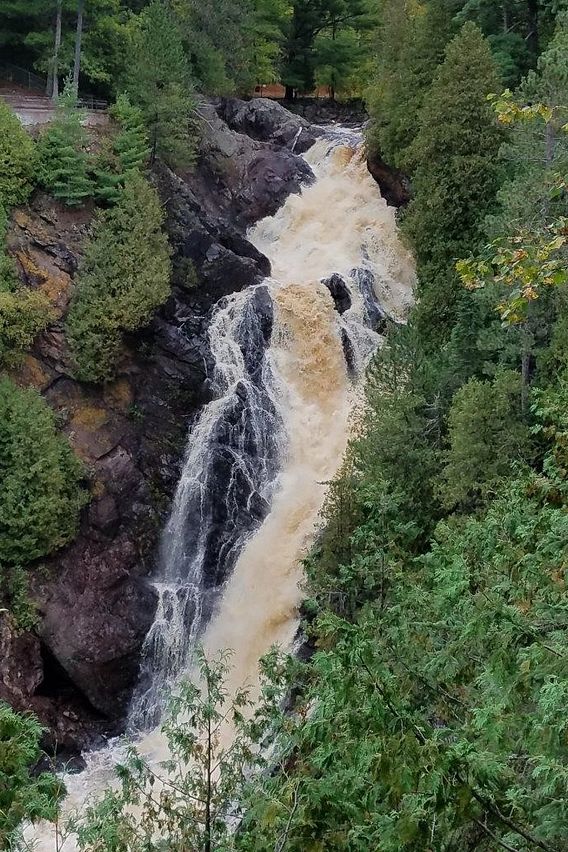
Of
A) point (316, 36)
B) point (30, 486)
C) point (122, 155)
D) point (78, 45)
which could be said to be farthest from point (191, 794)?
point (316, 36)

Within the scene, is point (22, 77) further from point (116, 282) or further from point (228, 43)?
point (116, 282)

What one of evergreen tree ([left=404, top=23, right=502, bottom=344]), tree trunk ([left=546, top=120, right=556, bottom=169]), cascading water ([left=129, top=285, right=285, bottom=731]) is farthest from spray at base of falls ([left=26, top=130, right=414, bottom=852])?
tree trunk ([left=546, top=120, right=556, bottom=169])

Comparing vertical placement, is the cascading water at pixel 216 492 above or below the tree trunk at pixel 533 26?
below

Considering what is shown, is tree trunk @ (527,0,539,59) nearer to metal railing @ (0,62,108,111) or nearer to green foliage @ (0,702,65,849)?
metal railing @ (0,62,108,111)

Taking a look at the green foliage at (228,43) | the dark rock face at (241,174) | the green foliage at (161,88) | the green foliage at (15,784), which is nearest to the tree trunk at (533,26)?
the dark rock face at (241,174)

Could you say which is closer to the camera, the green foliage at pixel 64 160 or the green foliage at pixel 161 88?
the green foliage at pixel 64 160

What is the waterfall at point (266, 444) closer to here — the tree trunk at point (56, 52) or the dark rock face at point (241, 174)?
the dark rock face at point (241, 174)

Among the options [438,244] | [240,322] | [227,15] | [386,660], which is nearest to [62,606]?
[240,322]
